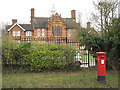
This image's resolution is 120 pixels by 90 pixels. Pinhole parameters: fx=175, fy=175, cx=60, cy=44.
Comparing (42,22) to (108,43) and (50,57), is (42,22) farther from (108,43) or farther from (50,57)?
(108,43)

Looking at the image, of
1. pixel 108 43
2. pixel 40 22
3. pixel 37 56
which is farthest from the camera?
pixel 40 22

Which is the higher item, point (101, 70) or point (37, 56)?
point (37, 56)

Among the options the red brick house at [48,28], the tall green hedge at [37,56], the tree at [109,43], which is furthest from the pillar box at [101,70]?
the red brick house at [48,28]

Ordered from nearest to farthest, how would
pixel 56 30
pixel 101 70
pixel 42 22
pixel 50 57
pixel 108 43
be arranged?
pixel 101 70
pixel 108 43
pixel 50 57
pixel 56 30
pixel 42 22

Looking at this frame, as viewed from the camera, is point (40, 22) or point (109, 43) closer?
point (109, 43)

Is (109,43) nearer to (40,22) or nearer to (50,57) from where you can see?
(50,57)

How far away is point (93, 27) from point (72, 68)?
28.2ft

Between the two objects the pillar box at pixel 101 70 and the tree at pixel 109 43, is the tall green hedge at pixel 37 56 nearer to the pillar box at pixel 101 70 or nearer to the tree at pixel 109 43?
the tree at pixel 109 43

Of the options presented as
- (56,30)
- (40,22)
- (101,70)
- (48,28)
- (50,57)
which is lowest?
(101,70)

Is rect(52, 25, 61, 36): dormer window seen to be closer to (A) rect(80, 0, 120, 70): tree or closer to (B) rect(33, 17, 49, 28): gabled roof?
(B) rect(33, 17, 49, 28): gabled roof

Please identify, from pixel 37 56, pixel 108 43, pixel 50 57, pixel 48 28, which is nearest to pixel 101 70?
pixel 108 43

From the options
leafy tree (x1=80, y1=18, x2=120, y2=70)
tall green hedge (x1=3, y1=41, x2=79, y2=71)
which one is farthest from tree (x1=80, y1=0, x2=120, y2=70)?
tall green hedge (x1=3, y1=41, x2=79, y2=71)

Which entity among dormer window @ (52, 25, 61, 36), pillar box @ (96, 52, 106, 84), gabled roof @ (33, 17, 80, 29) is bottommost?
pillar box @ (96, 52, 106, 84)

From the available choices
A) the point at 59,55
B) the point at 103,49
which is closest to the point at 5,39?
the point at 59,55
